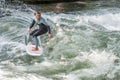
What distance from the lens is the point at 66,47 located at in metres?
15.9

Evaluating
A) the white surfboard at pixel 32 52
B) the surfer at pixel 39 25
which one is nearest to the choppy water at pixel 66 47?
the white surfboard at pixel 32 52

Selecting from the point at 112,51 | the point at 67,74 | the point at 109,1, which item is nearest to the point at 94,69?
the point at 67,74

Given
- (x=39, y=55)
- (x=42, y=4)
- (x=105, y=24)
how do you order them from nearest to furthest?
(x=39, y=55), (x=105, y=24), (x=42, y=4)

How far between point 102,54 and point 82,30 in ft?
10.5

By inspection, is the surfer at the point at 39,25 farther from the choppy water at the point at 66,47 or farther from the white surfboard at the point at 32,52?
the choppy water at the point at 66,47

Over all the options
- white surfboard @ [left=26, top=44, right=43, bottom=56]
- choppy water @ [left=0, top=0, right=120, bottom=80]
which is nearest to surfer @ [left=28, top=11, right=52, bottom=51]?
white surfboard @ [left=26, top=44, right=43, bottom=56]

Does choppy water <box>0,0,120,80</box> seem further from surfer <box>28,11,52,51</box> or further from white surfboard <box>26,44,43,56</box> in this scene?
surfer <box>28,11,52,51</box>

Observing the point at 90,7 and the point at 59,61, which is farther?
the point at 90,7

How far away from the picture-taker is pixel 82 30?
1803 centimetres

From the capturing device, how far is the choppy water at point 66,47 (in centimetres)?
1332

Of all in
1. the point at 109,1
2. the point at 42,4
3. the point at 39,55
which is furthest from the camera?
the point at 109,1

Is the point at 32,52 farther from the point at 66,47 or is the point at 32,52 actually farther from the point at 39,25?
the point at 66,47

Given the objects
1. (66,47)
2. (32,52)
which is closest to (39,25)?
(32,52)

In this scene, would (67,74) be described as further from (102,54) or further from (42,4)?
(42,4)
